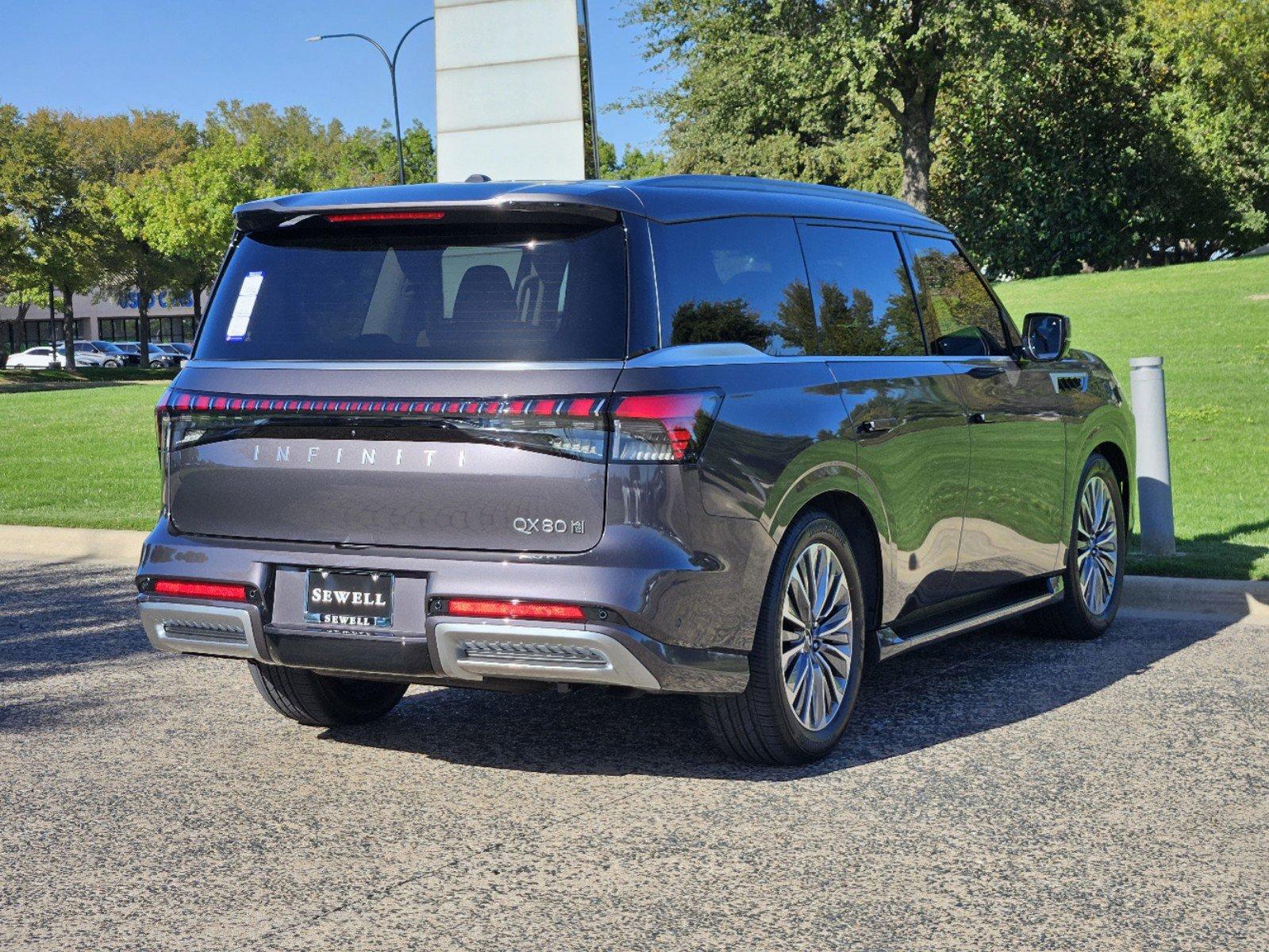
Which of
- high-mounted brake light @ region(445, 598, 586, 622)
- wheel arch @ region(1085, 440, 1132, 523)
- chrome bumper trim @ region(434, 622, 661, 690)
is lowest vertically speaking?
chrome bumper trim @ region(434, 622, 661, 690)

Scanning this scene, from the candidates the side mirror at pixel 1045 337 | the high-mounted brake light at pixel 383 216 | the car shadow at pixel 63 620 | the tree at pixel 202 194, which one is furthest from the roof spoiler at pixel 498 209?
the tree at pixel 202 194

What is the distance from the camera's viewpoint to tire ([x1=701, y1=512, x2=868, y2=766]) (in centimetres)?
507

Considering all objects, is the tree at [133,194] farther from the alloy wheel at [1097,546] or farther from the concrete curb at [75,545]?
the alloy wheel at [1097,546]

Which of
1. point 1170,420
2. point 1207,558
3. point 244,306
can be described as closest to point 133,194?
point 1170,420

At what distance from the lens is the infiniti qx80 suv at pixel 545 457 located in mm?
4656

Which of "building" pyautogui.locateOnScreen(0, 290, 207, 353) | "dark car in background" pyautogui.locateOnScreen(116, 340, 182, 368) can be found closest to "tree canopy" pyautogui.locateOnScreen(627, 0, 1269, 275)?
"dark car in background" pyautogui.locateOnScreen(116, 340, 182, 368)

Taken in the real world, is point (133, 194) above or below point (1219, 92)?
above

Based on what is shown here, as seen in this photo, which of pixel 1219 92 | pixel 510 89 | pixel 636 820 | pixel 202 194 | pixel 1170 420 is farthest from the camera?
pixel 202 194

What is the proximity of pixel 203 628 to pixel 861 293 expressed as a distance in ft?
9.02

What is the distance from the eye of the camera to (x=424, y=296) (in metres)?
4.98

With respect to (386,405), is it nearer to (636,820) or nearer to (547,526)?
(547,526)

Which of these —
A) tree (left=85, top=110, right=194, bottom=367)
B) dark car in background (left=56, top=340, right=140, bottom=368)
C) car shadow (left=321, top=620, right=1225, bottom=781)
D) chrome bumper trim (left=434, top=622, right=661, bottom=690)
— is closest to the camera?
chrome bumper trim (left=434, top=622, right=661, bottom=690)

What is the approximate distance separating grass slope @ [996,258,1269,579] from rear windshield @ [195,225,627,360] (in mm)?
5211

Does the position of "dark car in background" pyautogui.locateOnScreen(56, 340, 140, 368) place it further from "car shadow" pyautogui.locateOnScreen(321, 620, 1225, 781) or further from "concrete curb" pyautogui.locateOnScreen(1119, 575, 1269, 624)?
"car shadow" pyautogui.locateOnScreen(321, 620, 1225, 781)
